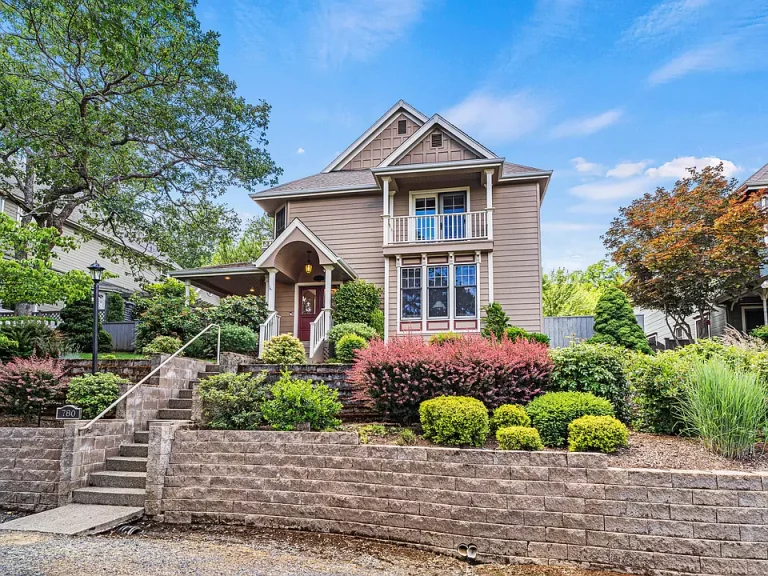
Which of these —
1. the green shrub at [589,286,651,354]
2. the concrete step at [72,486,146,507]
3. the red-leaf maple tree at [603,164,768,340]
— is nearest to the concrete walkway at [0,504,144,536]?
the concrete step at [72,486,146,507]

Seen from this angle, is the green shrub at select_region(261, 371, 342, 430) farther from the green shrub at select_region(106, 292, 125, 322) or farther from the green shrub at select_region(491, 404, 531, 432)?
the green shrub at select_region(106, 292, 125, 322)

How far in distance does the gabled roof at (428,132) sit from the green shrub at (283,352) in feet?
20.4

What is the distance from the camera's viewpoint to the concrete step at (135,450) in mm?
7402


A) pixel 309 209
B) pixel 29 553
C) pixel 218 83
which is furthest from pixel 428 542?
pixel 218 83

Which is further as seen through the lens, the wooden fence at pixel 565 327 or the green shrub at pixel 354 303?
the wooden fence at pixel 565 327

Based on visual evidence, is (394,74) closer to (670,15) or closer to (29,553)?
(670,15)

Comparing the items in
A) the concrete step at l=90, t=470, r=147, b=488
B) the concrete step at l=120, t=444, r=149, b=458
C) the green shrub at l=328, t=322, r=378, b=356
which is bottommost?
the concrete step at l=90, t=470, r=147, b=488

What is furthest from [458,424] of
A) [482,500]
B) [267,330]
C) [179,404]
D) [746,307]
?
[746,307]

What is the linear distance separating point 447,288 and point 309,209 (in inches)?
206

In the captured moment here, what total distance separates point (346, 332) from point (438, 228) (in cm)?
428

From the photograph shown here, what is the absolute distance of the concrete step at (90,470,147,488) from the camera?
6.77 meters

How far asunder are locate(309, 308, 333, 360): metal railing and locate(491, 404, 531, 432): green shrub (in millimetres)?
6972

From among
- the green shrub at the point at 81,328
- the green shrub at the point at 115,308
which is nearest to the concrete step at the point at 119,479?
→ the green shrub at the point at 81,328

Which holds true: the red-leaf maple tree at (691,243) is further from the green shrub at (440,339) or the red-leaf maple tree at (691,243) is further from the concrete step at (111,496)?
the concrete step at (111,496)
